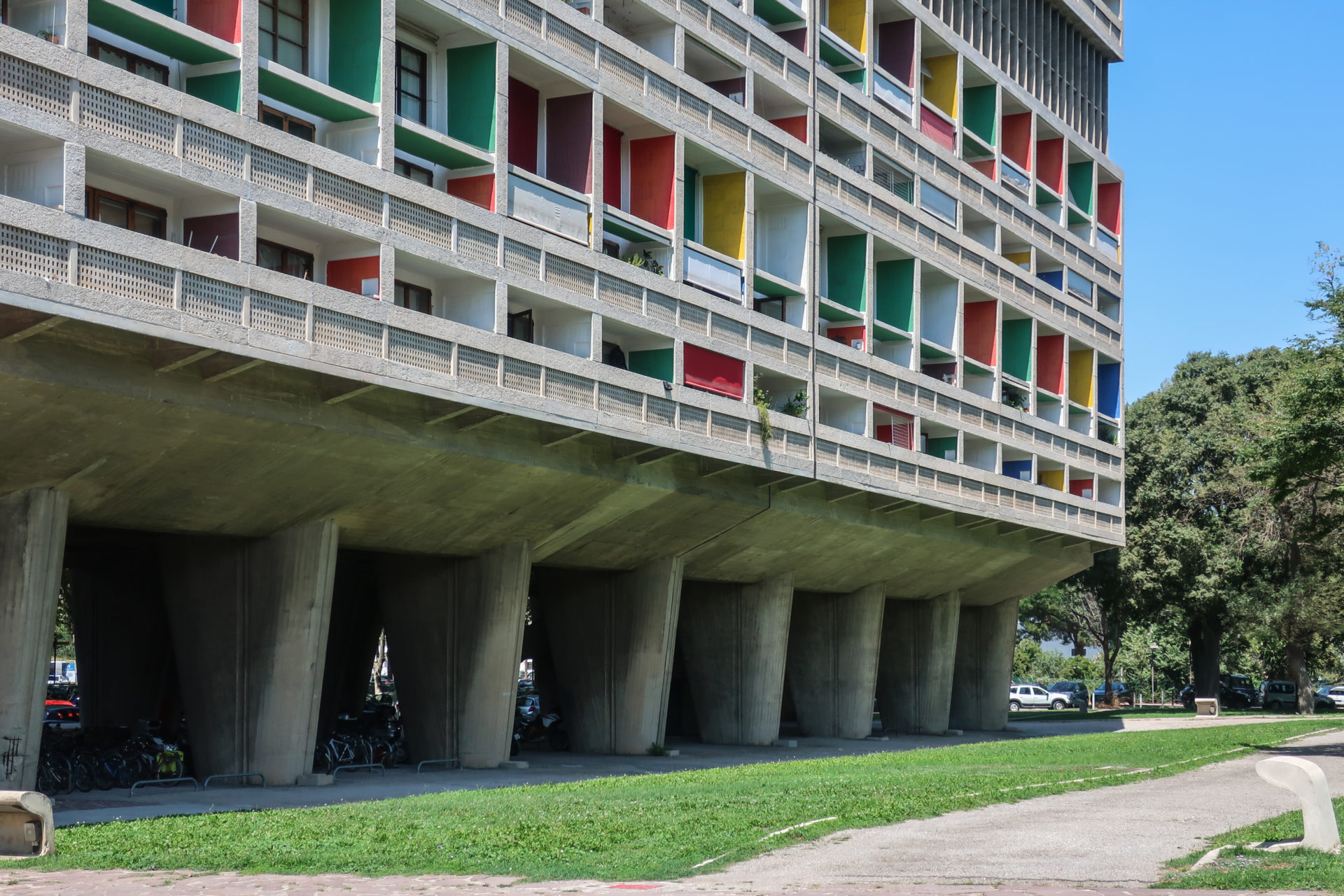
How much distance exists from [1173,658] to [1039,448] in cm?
4290

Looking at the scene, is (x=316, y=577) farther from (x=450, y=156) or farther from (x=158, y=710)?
(x=158, y=710)

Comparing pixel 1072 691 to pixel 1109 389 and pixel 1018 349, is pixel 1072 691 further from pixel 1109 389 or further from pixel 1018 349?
pixel 1018 349

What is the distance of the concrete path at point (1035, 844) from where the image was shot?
41.9ft

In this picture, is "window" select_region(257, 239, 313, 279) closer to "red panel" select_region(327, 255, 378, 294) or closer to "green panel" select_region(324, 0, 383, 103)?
"red panel" select_region(327, 255, 378, 294)

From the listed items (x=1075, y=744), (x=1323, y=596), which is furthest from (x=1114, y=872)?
(x=1323, y=596)

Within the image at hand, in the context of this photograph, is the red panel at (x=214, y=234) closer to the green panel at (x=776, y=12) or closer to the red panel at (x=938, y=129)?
the green panel at (x=776, y=12)

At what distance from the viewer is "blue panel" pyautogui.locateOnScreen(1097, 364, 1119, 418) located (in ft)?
167

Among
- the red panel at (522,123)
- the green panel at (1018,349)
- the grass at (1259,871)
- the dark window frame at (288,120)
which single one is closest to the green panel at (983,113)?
the green panel at (1018,349)

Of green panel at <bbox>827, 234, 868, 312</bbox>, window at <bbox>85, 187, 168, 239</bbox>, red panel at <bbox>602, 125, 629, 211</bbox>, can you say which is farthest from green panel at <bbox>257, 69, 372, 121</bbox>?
green panel at <bbox>827, 234, 868, 312</bbox>

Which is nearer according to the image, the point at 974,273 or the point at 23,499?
the point at 23,499

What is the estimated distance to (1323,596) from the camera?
5972cm

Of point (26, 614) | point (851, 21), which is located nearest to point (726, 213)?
point (851, 21)

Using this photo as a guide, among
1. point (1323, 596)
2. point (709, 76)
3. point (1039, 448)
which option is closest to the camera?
point (709, 76)

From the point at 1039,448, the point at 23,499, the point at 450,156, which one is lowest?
the point at 23,499
